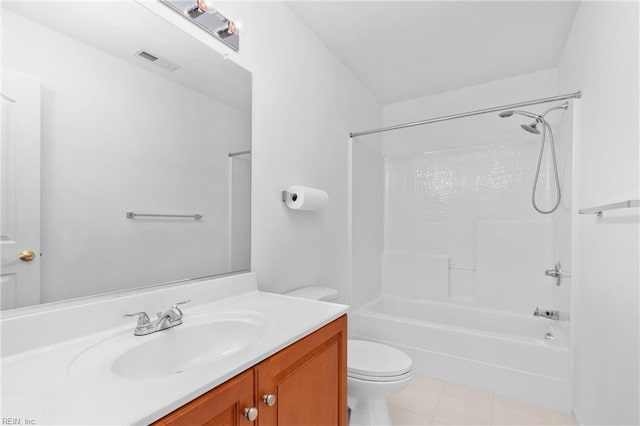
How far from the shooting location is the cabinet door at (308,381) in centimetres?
84

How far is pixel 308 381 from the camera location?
1012 mm

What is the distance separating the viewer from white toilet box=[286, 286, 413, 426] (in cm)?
154

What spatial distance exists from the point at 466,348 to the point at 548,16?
2.16 m

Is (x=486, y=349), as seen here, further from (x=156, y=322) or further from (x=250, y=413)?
(x=156, y=322)

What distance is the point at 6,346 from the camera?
765 mm

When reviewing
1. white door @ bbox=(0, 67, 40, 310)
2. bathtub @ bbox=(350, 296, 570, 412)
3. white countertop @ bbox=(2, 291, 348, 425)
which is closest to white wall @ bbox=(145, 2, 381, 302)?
bathtub @ bbox=(350, 296, 570, 412)

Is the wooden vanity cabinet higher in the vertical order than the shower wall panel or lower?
lower

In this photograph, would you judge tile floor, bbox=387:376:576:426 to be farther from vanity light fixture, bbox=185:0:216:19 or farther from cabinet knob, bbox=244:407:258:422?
vanity light fixture, bbox=185:0:216:19

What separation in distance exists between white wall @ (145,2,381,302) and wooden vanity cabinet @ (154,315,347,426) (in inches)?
24.7

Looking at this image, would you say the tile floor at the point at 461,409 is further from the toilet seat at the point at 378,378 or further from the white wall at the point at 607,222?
the toilet seat at the point at 378,378

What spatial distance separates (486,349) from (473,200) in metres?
1.29

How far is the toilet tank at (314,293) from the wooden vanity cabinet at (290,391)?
56cm

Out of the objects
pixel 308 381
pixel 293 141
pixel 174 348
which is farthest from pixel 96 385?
pixel 293 141

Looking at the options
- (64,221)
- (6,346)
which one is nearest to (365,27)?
(64,221)
